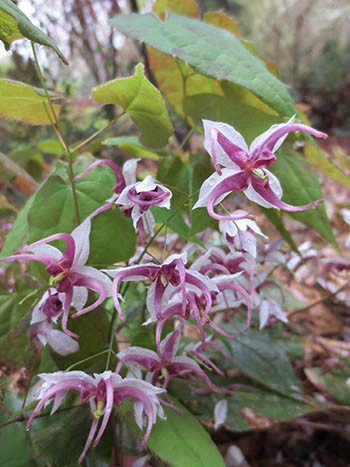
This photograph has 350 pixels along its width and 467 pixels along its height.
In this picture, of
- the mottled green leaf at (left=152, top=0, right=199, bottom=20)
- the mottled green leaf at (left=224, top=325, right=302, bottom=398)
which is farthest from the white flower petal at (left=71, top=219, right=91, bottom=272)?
the mottled green leaf at (left=152, top=0, right=199, bottom=20)

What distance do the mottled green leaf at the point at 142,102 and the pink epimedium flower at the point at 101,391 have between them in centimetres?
35

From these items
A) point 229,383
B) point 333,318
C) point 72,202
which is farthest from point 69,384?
point 333,318

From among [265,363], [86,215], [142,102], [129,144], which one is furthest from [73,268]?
[265,363]

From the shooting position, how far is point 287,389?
700 millimetres

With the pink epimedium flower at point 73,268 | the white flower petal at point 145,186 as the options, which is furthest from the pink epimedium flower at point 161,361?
the white flower petal at point 145,186

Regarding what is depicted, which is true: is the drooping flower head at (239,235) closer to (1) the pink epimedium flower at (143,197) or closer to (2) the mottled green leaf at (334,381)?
(1) the pink epimedium flower at (143,197)

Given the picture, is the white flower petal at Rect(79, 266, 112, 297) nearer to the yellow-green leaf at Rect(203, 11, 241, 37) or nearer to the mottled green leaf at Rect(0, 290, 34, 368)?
the mottled green leaf at Rect(0, 290, 34, 368)

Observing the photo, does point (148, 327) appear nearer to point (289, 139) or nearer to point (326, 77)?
point (289, 139)

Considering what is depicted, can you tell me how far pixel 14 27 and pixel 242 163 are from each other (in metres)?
0.27

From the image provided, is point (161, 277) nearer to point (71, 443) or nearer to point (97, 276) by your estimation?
point (97, 276)

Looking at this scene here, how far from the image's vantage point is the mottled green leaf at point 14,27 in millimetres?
346

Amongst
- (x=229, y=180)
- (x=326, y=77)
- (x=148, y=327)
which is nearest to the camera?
(x=229, y=180)

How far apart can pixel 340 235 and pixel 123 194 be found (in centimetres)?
158

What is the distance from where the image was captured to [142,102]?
0.51 metres
